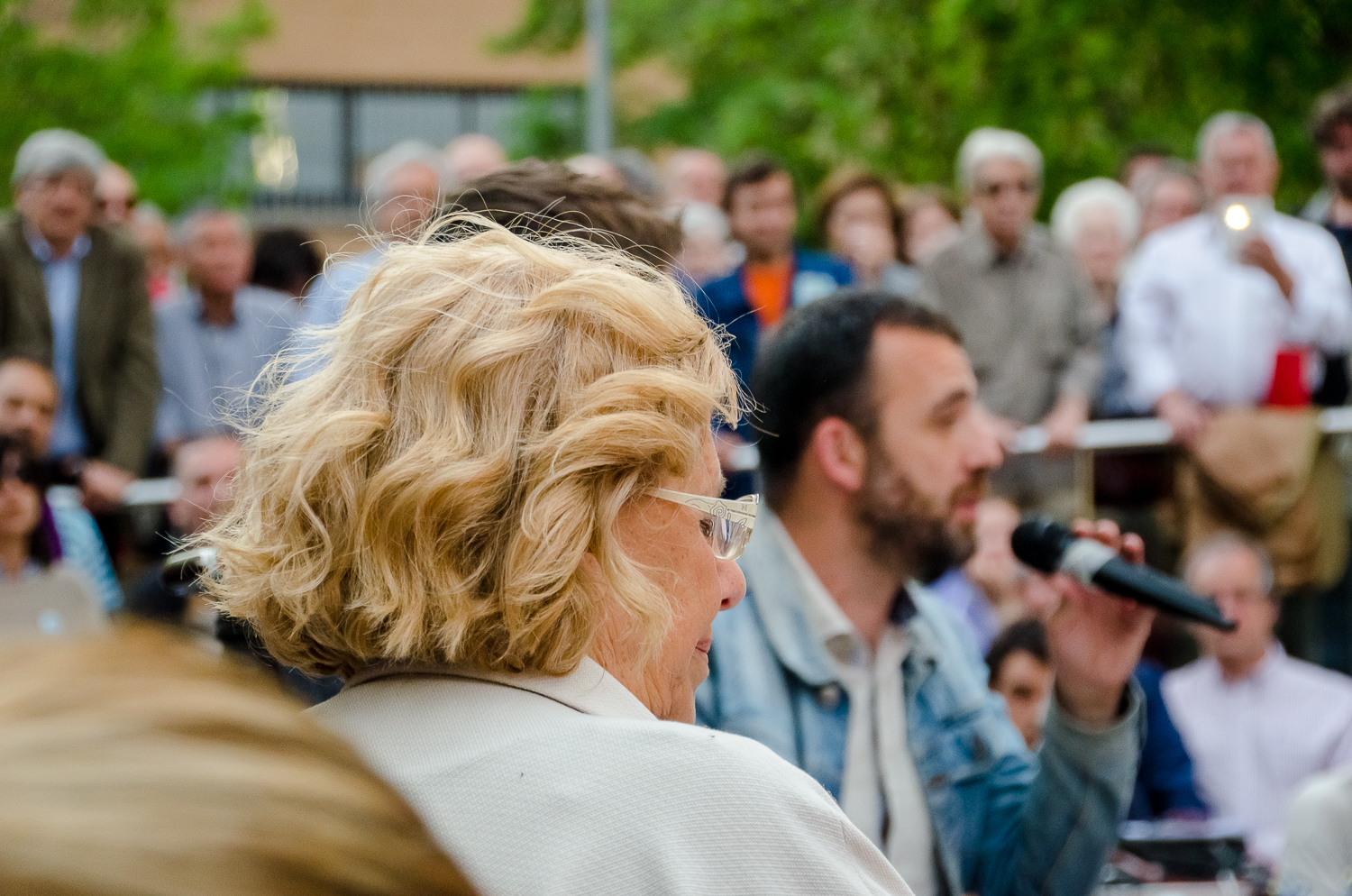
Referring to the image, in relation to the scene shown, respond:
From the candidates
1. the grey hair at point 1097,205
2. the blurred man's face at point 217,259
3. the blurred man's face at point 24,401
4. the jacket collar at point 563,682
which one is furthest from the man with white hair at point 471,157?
the jacket collar at point 563,682

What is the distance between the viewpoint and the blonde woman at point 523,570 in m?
1.46

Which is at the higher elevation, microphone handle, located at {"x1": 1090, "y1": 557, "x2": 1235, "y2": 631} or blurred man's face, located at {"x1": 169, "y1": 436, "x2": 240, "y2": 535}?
microphone handle, located at {"x1": 1090, "y1": 557, "x2": 1235, "y2": 631}

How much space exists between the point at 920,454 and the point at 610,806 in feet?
6.56

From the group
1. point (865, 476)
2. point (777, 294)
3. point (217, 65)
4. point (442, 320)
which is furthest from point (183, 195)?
point (442, 320)

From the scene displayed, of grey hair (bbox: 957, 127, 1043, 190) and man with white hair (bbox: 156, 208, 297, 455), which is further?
man with white hair (bbox: 156, 208, 297, 455)

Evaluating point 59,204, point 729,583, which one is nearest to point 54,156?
point 59,204

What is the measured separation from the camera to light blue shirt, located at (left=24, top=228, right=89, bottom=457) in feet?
22.5

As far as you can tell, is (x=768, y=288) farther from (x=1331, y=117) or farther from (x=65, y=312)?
(x=65, y=312)

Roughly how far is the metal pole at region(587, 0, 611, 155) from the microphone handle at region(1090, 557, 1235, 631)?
11642 mm

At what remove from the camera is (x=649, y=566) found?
5.95ft

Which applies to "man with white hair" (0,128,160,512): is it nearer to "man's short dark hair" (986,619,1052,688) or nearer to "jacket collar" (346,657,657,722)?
"man's short dark hair" (986,619,1052,688)

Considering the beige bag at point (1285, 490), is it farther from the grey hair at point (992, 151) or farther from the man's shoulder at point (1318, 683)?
the grey hair at point (992, 151)

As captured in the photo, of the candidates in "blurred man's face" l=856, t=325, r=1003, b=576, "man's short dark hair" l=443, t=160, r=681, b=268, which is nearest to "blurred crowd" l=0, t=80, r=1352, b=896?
"blurred man's face" l=856, t=325, r=1003, b=576

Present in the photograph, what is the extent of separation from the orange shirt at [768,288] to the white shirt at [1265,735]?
7.16 feet
